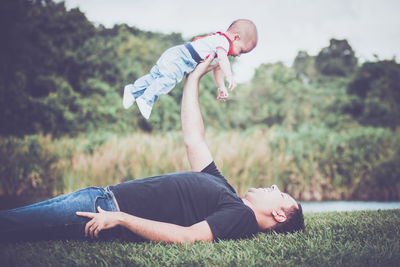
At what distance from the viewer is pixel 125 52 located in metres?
20.5

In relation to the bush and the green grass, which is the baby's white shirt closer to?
the green grass

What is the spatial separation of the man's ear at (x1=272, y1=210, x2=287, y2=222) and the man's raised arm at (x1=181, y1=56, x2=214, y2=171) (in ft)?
2.09

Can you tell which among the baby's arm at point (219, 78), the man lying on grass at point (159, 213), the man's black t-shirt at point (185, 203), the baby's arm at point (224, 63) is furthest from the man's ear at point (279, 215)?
the baby's arm at point (219, 78)

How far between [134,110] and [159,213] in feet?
52.0

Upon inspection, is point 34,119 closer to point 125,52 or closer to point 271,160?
point 125,52

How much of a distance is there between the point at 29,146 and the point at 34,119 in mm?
6977

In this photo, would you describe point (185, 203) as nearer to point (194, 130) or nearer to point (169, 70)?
point (194, 130)

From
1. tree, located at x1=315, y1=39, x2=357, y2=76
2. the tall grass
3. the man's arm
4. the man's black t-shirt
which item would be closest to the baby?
the man's black t-shirt

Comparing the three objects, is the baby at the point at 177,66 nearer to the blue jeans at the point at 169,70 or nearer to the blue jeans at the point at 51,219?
the blue jeans at the point at 169,70

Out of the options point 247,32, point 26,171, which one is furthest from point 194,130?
point 26,171

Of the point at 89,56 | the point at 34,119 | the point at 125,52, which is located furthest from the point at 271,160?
the point at 125,52

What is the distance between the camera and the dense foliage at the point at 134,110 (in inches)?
312

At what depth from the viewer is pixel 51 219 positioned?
2.09 metres

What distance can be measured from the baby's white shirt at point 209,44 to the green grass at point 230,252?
1666 mm
